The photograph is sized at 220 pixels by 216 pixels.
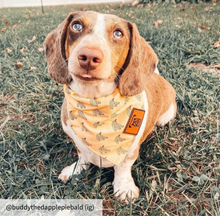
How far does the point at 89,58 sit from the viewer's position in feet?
5.07

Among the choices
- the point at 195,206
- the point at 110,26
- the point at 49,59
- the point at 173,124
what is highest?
the point at 110,26

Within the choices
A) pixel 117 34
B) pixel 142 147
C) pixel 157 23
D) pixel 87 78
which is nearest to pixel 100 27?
pixel 117 34

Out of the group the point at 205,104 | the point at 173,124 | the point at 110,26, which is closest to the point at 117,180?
the point at 173,124

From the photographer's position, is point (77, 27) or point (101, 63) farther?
point (77, 27)

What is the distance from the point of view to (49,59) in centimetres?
213

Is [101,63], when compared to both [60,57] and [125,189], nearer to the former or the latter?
[60,57]

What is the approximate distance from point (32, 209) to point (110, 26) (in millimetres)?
1634

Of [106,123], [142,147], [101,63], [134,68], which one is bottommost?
[142,147]

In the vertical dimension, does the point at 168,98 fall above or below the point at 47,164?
above

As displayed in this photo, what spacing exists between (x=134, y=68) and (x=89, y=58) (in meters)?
0.55

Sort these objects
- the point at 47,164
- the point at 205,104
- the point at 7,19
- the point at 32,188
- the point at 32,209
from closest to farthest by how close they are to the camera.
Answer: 1. the point at 32,209
2. the point at 32,188
3. the point at 47,164
4. the point at 205,104
5. the point at 7,19

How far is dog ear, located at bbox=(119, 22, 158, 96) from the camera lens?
1968 millimetres

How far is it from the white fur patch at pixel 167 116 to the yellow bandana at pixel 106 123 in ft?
2.54

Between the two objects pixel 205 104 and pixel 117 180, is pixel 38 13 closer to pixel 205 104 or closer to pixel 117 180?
pixel 205 104
